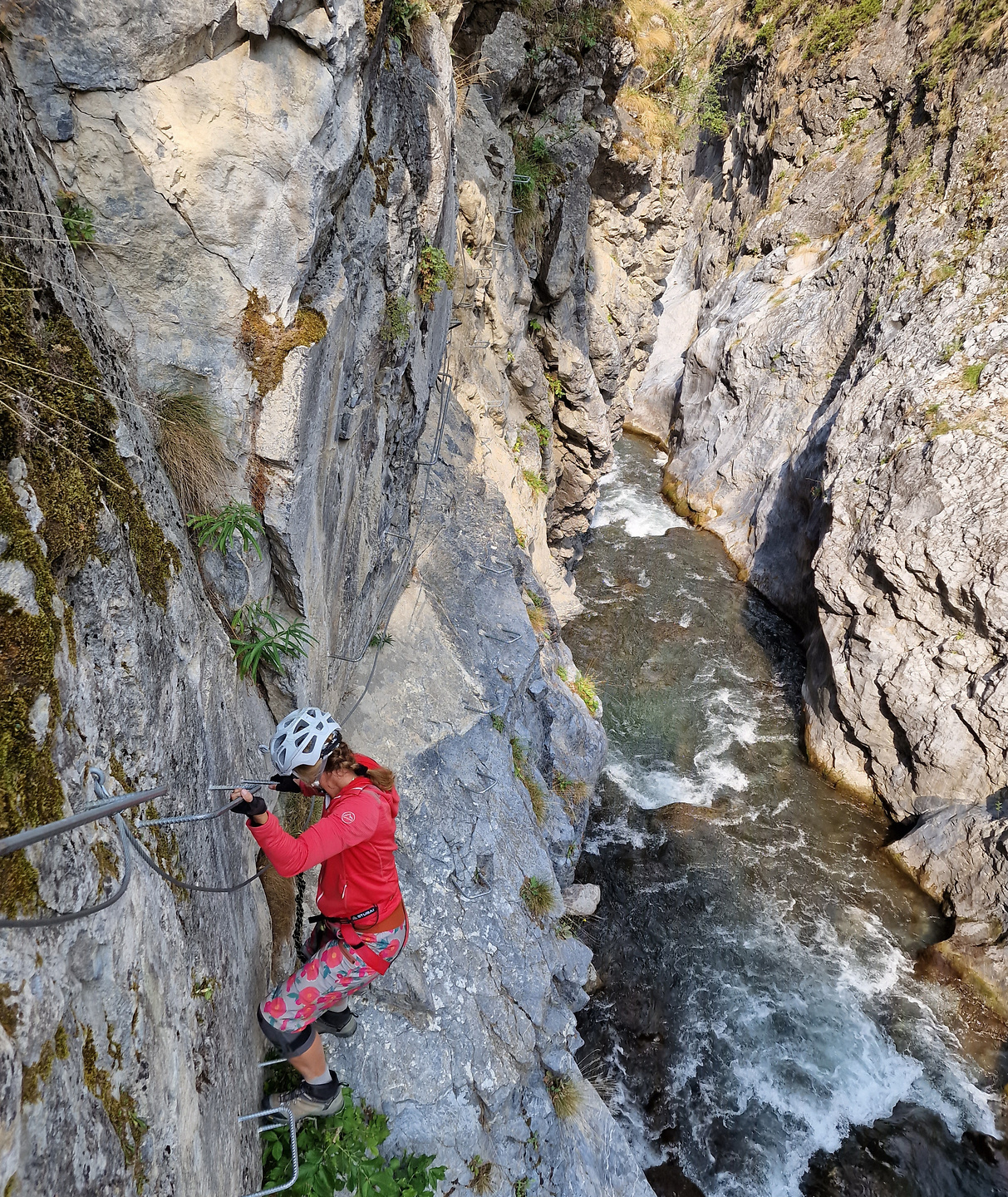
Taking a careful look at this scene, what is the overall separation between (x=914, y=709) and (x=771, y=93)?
80.1ft

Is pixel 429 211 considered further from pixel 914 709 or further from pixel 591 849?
pixel 914 709

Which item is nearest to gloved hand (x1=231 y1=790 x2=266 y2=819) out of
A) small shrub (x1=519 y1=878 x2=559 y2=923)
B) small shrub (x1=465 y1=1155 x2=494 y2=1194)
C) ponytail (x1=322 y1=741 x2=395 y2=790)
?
ponytail (x1=322 y1=741 x2=395 y2=790)

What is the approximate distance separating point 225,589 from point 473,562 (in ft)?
18.9

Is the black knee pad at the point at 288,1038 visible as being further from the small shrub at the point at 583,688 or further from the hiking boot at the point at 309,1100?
the small shrub at the point at 583,688

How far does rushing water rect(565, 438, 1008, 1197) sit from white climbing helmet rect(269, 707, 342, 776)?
7873 mm

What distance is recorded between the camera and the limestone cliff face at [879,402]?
12.1 meters

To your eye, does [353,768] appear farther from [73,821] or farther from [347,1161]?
[347,1161]

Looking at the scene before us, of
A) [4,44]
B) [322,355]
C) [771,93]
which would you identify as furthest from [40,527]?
[771,93]

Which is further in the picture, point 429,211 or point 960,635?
point 960,635

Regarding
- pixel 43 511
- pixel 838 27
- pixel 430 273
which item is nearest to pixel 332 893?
pixel 43 511

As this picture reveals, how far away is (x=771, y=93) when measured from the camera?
24656 millimetres

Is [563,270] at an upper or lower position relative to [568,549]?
upper

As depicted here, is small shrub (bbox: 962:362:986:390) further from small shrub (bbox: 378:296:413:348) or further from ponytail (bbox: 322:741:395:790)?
ponytail (bbox: 322:741:395:790)

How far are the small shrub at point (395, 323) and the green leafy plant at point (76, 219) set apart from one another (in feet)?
9.21
